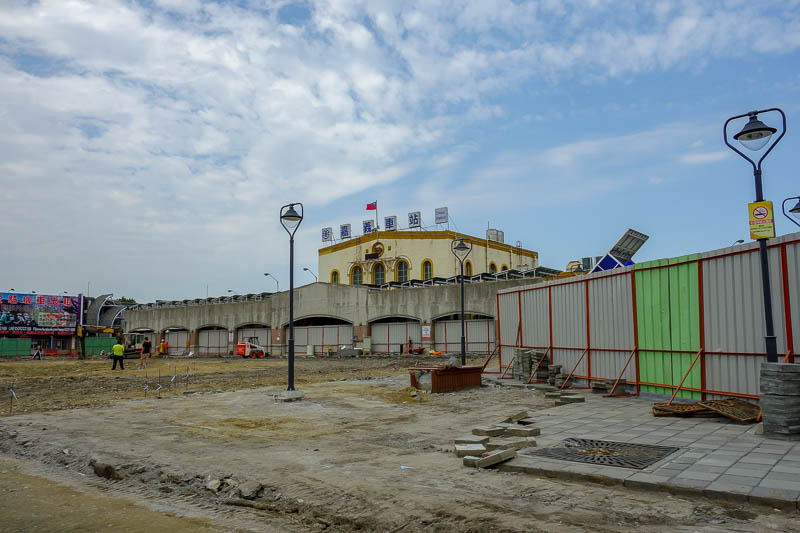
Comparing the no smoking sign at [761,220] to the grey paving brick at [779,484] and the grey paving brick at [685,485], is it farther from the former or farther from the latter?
the grey paving brick at [685,485]

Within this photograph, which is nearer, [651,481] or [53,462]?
[651,481]

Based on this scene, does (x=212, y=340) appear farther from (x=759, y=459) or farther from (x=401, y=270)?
(x=759, y=459)

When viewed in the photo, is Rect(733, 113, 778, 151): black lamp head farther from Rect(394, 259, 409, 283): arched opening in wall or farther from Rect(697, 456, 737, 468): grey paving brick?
Rect(394, 259, 409, 283): arched opening in wall

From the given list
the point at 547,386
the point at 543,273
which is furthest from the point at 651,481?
the point at 543,273

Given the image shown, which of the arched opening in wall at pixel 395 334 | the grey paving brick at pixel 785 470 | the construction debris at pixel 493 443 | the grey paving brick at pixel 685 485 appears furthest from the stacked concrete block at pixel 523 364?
the arched opening in wall at pixel 395 334

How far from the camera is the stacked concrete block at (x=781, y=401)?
8.02 meters

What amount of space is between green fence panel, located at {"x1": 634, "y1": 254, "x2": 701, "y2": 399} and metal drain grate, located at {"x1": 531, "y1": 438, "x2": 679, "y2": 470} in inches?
191

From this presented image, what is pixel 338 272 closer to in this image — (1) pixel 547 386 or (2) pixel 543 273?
(2) pixel 543 273

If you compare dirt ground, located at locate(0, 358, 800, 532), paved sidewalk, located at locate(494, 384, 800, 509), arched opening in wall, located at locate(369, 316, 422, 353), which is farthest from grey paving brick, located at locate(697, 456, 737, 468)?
arched opening in wall, located at locate(369, 316, 422, 353)

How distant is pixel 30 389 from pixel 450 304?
30.0 m

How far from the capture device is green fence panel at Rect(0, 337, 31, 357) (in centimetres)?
5650

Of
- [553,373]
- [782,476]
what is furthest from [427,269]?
[782,476]

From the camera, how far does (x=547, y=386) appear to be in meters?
16.8

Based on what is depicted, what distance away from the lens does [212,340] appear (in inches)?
2427
